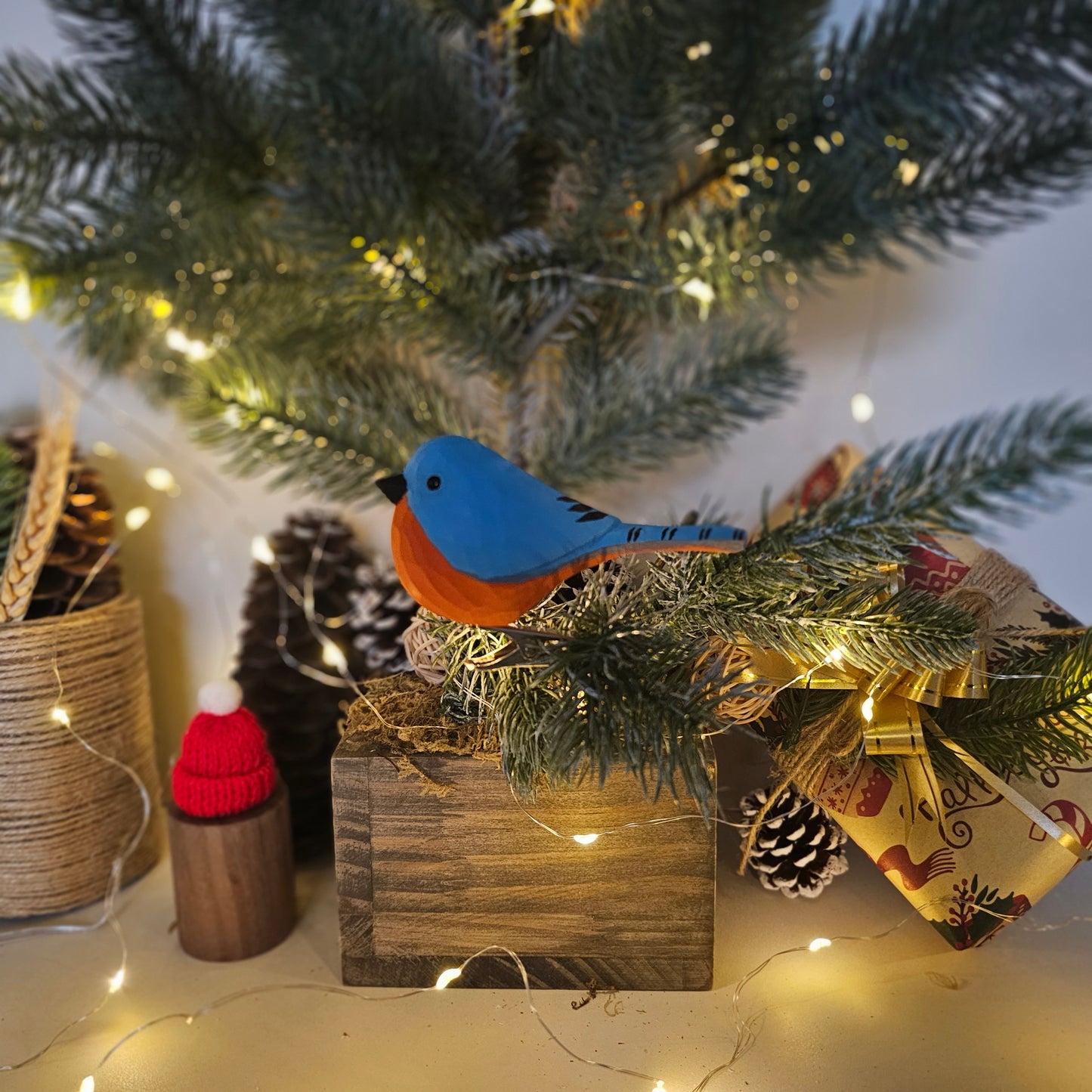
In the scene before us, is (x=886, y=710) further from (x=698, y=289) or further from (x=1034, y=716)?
(x=698, y=289)

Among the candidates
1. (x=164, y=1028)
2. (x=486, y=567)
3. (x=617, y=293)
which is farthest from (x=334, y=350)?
(x=164, y=1028)

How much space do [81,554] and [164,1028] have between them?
1.07 ft

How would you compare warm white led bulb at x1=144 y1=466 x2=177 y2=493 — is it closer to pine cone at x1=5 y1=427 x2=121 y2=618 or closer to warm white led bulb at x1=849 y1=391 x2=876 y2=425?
pine cone at x1=5 y1=427 x2=121 y2=618

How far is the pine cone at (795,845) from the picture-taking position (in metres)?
0.59

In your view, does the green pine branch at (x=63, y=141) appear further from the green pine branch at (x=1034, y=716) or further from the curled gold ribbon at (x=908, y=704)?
the green pine branch at (x=1034, y=716)

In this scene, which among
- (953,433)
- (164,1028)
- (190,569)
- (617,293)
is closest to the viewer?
(953,433)

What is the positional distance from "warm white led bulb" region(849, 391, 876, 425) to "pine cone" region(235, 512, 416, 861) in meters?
0.42

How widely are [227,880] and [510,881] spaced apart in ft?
0.60

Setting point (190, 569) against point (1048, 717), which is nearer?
point (1048, 717)

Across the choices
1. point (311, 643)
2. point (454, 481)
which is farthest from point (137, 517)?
point (454, 481)

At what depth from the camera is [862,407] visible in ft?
2.62

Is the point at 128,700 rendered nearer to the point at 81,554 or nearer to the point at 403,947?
the point at 81,554

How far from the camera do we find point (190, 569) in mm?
825

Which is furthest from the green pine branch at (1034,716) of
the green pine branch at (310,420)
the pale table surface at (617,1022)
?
the green pine branch at (310,420)
